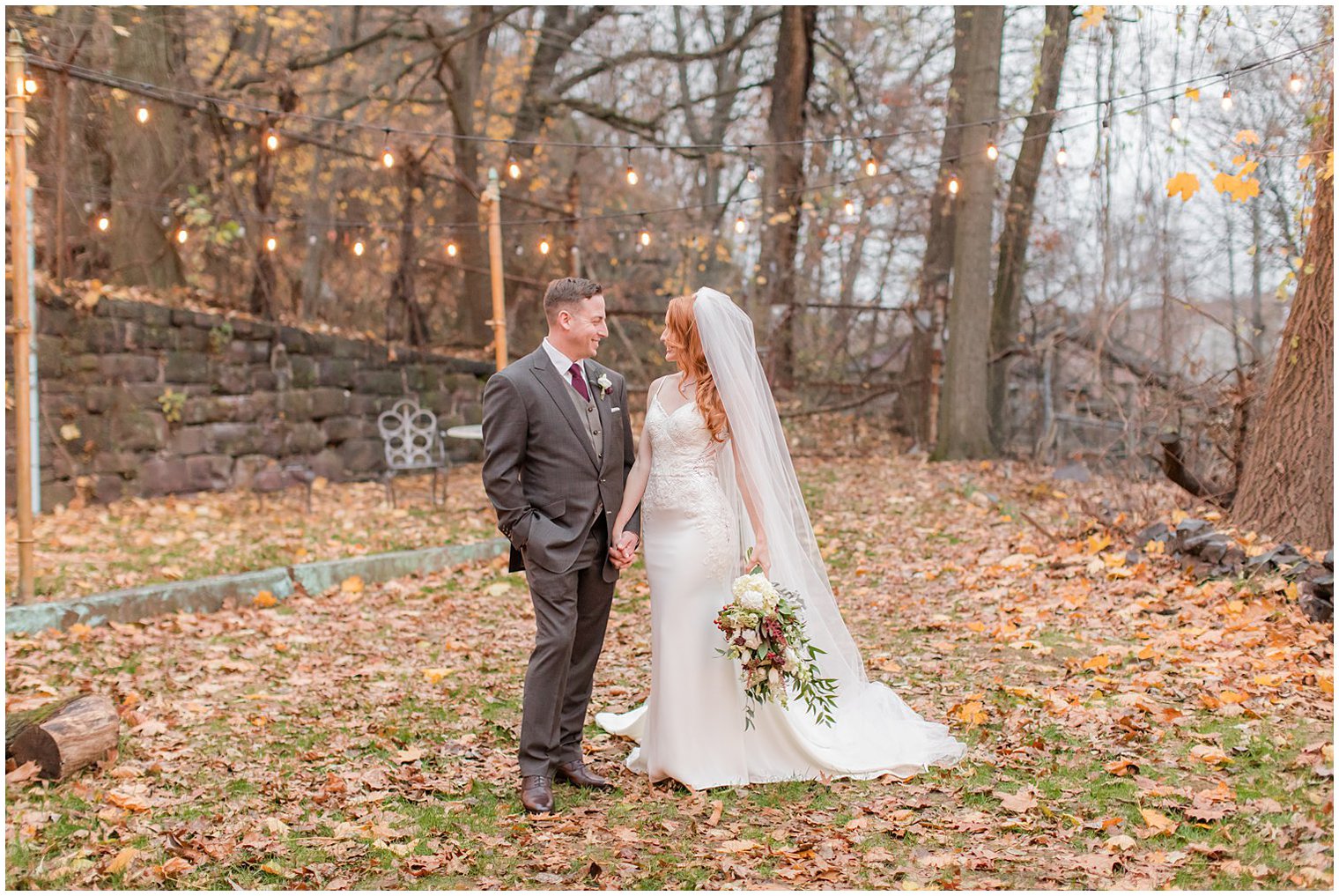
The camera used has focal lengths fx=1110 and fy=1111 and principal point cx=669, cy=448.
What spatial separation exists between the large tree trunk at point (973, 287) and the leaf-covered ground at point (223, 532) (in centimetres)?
630

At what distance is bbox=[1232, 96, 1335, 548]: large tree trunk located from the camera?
7395 mm

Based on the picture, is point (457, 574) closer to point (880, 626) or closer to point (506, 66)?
point (880, 626)

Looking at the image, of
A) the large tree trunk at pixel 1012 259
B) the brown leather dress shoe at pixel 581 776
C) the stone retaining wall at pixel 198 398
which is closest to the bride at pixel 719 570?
the brown leather dress shoe at pixel 581 776

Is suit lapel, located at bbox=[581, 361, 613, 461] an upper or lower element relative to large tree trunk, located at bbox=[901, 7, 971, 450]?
lower

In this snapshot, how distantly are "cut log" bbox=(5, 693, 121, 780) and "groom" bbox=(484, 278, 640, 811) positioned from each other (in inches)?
80.2

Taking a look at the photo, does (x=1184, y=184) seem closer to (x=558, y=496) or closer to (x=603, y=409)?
(x=603, y=409)

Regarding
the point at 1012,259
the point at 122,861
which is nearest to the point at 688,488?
the point at 122,861

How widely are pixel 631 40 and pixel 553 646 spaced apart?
20.3 metres

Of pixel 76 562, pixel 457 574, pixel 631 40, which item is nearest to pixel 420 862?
pixel 457 574

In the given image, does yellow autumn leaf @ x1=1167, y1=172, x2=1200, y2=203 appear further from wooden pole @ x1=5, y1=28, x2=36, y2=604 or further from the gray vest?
wooden pole @ x1=5, y1=28, x2=36, y2=604

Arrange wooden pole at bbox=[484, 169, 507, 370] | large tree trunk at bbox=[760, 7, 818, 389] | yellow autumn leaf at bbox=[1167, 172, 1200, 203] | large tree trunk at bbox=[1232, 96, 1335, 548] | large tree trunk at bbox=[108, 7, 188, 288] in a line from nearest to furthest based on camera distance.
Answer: yellow autumn leaf at bbox=[1167, 172, 1200, 203] → large tree trunk at bbox=[1232, 96, 1335, 548] → wooden pole at bbox=[484, 169, 507, 370] → large tree trunk at bbox=[108, 7, 188, 288] → large tree trunk at bbox=[760, 7, 818, 389]

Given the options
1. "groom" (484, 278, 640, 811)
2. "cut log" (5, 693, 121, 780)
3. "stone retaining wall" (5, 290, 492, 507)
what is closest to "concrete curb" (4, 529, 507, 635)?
"cut log" (5, 693, 121, 780)

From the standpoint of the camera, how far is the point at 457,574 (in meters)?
9.42

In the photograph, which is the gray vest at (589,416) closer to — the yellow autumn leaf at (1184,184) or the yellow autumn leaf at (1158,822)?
the yellow autumn leaf at (1158,822)
